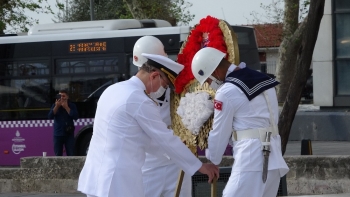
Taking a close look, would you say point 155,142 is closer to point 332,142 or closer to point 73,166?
point 73,166

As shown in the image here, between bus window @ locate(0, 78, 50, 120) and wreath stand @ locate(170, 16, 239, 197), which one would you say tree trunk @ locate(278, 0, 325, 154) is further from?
bus window @ locate(0, 78, 50, 120)

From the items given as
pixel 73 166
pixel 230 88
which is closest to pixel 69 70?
pixel 73 166

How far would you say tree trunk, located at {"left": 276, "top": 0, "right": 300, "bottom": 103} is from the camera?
87.0 feet

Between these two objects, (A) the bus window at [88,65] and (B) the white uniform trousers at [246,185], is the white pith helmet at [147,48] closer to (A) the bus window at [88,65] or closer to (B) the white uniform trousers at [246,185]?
(B) the white uniform trousers at [246,185]

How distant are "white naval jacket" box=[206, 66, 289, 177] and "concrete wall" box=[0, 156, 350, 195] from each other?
182 inches

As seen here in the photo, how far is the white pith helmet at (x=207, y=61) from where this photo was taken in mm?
5418

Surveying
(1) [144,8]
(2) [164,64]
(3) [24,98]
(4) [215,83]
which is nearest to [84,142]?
(3) [24,98]

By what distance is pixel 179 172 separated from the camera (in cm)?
623

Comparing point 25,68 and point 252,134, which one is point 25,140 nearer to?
point 25,68

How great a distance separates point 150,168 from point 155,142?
4.59ft

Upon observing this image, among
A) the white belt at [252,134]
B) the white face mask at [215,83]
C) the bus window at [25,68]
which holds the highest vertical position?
the white face mask at [215,83]

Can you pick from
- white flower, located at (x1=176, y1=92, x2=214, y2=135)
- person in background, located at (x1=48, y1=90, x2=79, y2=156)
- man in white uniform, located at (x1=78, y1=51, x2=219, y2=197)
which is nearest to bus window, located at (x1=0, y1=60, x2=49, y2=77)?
person in background, located at (x1=48, y1=90, x2=79, y2=156)

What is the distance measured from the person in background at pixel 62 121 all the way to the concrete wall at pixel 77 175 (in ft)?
10.8

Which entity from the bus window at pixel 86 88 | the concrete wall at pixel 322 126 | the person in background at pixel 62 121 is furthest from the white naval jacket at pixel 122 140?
the concrete wall at pixel 322 126
